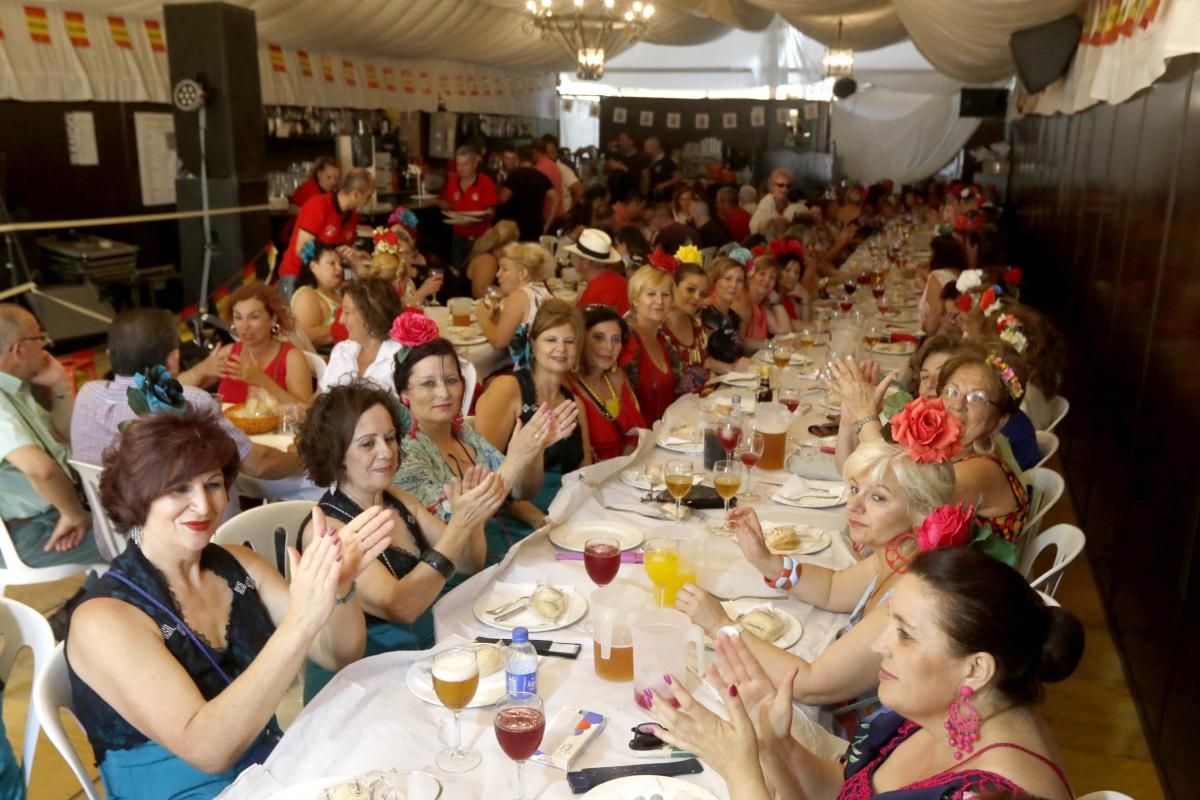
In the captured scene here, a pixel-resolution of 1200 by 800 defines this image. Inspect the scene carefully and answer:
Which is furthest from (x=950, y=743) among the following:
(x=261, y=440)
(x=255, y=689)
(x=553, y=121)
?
(x=553, y=121)

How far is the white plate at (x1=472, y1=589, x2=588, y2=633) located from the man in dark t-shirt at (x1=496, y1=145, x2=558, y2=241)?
8417 mm

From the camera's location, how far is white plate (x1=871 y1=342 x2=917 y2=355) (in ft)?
18.8

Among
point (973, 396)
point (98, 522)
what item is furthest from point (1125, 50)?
point (98, 522)

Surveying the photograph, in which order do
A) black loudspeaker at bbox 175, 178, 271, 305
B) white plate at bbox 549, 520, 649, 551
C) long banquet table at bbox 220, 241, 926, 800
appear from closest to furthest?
1. long banquet table at bbox 220, 241, 926, 800
2. white plate at bbox 549, 520, 649, 551
3. black loudspeaker at bbox 175, 178, 271, 305

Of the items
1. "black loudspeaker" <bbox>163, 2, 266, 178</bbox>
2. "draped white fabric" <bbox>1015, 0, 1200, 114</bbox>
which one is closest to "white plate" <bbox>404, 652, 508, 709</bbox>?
"draped white fabric" <bbox>1015, 0, 1200, 114</bbox>

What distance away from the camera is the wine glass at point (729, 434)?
324 centimetres

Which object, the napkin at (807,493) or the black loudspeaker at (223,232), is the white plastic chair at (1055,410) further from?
the black loudspeaker at (223,232)

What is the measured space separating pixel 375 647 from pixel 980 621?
5.32ft

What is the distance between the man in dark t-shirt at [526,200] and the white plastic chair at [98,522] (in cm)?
741

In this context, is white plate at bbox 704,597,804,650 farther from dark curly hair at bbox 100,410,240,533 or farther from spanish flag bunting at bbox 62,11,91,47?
spanish flag bunting at bbox 62,11,91,47

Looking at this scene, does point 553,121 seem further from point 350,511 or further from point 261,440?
point 350,511

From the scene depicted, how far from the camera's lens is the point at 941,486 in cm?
231

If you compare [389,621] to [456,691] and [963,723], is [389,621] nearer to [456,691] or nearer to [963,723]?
[456,691]

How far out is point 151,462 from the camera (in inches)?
80.7
